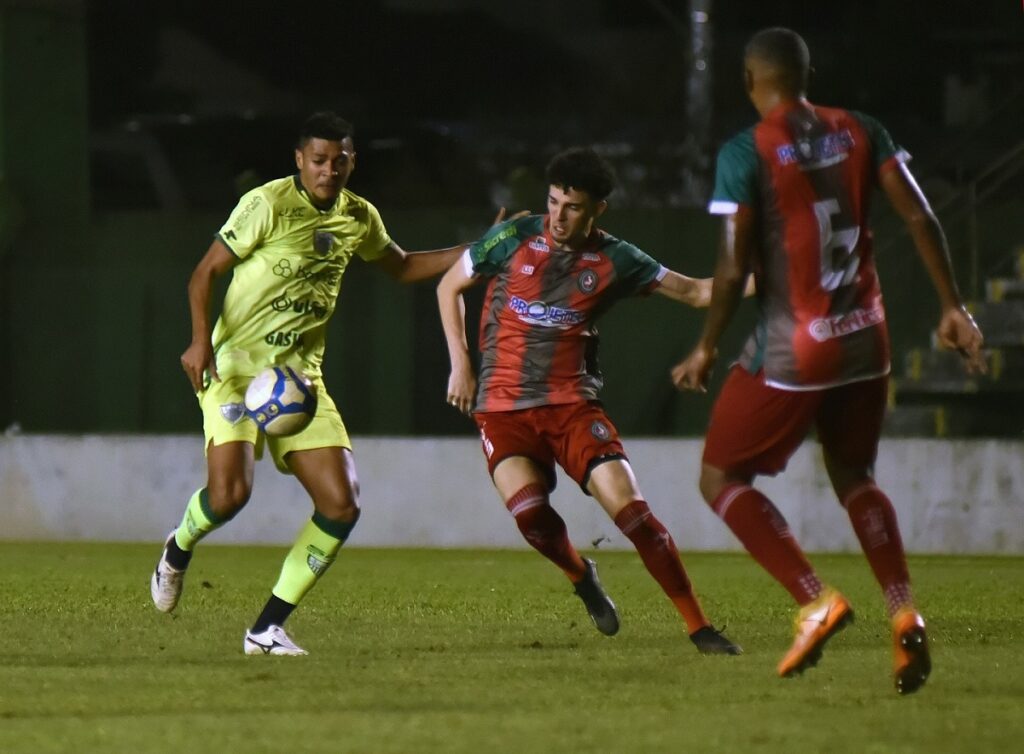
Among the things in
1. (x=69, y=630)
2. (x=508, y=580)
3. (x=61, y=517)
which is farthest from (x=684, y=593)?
(x=61, y=517)

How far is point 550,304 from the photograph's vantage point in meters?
7.36

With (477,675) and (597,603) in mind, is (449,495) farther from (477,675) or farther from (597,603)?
(477,675)

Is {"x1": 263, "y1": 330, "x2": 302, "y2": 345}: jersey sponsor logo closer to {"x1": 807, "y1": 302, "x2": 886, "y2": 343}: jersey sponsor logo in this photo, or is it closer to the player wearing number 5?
the player wearing number 5

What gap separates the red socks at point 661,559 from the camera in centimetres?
691

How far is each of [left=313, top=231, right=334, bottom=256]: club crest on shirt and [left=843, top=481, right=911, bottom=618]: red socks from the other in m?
2.30

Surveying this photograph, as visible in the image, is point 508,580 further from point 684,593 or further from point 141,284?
point 141,284

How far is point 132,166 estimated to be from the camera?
17.7 m

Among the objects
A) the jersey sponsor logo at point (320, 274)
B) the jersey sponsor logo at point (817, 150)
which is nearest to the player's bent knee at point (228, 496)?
the jersey sponsor logo at point (320, 274)

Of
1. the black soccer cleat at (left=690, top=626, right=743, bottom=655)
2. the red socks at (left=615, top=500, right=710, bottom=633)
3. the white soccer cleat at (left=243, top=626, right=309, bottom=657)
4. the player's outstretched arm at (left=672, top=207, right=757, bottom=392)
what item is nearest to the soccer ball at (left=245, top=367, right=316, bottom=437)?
the white soccer cleat at (left=243, top=626, right=309, bottom=657)

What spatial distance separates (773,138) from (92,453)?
966cm

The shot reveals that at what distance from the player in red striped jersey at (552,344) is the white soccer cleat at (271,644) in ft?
3.18

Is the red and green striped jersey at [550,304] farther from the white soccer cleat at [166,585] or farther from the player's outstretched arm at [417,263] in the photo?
the white soccer cleat at [166,585]

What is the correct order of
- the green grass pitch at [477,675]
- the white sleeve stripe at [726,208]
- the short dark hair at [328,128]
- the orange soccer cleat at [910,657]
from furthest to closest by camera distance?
1. the short dark hair at [328,128]
2. the white sleeve stripe at [726,208]
3. the orange soccer cleat at [910,657]
4. the green grass pitch at [477,675]

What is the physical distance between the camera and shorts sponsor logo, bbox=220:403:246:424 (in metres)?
7.14
